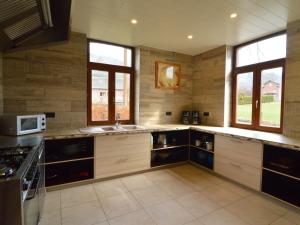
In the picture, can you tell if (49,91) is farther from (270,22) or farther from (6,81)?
(270,22)

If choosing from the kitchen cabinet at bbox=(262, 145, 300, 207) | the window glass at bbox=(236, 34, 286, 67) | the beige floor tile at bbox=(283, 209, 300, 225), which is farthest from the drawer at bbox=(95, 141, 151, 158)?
the window glass at bbox=(236, 34, 286, 67)

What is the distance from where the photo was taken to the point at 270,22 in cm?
247

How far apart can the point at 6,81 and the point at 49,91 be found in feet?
1.77

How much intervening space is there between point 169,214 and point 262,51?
295 cm

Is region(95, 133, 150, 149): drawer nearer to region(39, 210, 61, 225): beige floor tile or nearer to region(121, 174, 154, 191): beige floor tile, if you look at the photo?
region(121, 174, 154, 191): beige floor tile

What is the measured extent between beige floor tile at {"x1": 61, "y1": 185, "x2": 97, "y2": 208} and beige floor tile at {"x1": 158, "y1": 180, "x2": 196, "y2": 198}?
97 centimetres

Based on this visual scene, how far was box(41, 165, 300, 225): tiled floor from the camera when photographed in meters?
1.85

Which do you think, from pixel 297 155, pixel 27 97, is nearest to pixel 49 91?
pixel 27 97

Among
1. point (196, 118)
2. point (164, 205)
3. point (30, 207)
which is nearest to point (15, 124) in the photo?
point (30, 207)

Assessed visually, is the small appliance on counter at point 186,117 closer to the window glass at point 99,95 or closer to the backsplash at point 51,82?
the window glass at point 99,95

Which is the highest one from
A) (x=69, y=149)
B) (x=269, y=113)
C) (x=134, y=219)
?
(x=269, y=113)

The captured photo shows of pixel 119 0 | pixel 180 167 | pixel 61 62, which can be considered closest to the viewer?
pixel 119 0

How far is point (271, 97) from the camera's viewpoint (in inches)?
113

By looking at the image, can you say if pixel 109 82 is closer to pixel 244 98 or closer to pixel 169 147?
pixel 169 147
